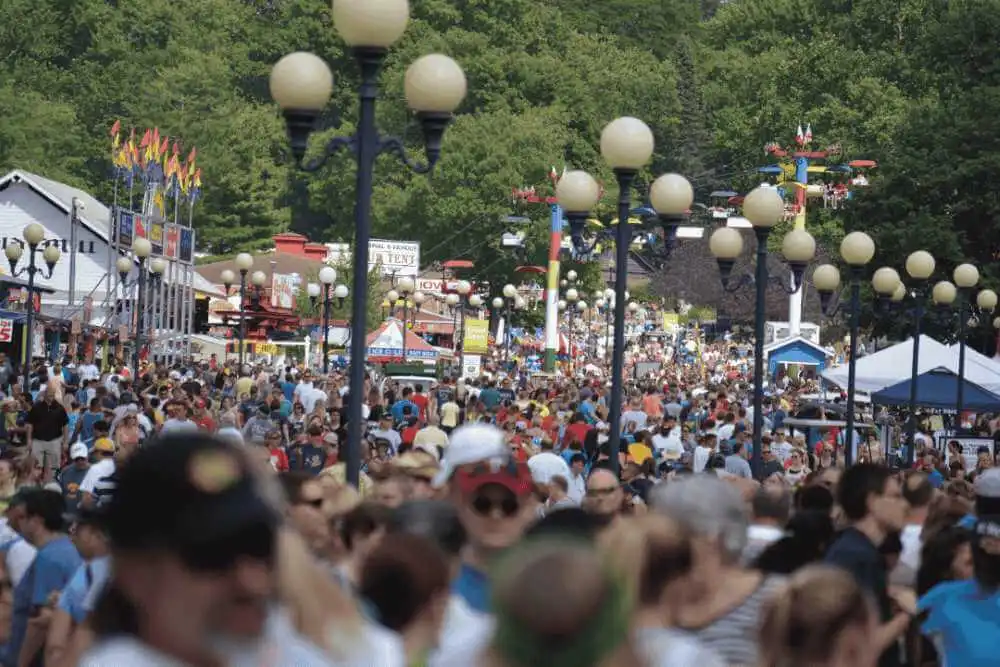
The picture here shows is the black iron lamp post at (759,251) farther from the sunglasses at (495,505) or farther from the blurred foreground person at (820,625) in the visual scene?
the blurred foreground person at (820,625)

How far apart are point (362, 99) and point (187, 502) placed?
9340 millimetres

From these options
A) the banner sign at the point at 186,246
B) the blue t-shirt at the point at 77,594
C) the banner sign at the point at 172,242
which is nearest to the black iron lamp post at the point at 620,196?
the blue t-shirt at the point at 77,594

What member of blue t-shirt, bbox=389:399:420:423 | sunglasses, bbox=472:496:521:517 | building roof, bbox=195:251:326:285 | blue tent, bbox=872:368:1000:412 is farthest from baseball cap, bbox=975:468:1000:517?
building roof, bbox=195:251:326:285

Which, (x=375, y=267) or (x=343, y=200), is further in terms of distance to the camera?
(x=343, y=200)

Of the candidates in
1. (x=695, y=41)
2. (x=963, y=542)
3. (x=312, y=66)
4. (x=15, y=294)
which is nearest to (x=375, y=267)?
(x=15, y=294)

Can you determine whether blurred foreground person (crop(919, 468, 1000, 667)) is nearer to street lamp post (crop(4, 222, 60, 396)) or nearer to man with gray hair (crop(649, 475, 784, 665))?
man with gray hair (crop(649, 475, 784, 665))

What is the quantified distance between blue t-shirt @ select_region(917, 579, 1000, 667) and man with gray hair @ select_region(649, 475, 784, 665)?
1.47 m

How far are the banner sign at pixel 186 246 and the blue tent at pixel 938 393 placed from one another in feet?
91.1

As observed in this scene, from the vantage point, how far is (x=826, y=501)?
8992 mm

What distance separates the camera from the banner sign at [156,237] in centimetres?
4928

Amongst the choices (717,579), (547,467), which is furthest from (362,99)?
(717,579)

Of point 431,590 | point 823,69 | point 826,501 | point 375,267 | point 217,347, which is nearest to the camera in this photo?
point 431,590

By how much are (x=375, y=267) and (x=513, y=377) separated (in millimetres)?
12716

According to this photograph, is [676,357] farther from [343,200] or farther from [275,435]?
[275,435]
